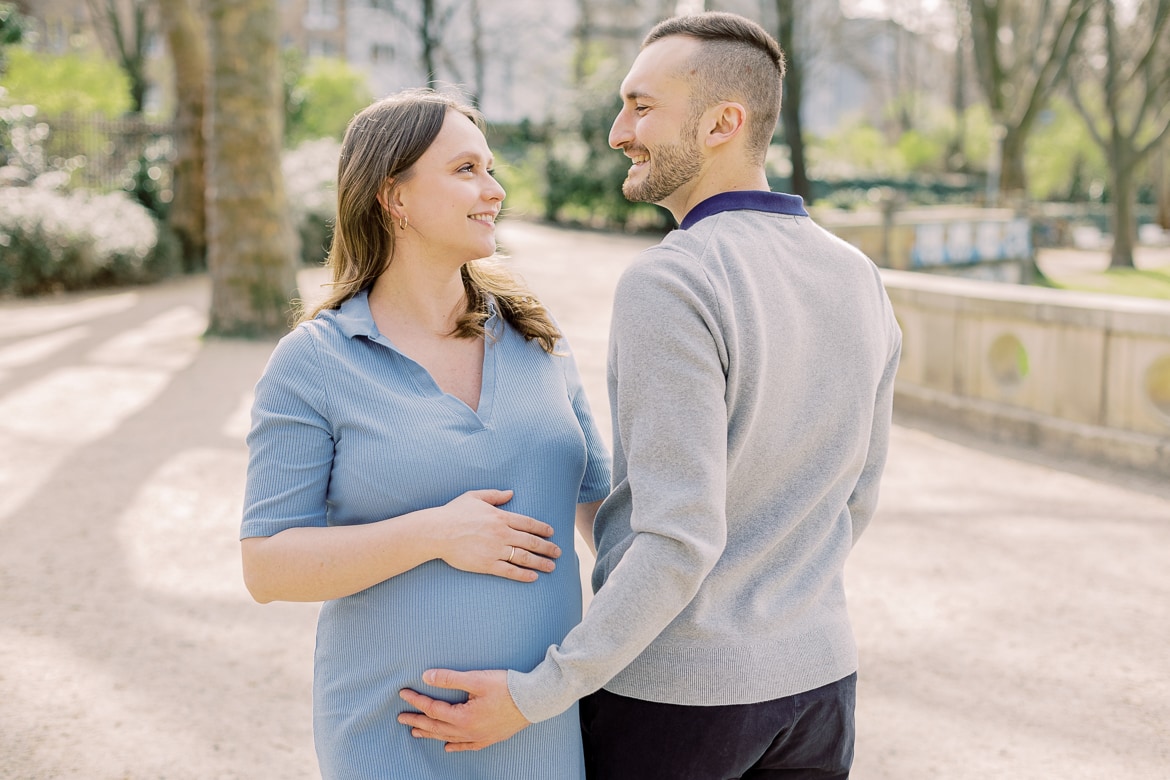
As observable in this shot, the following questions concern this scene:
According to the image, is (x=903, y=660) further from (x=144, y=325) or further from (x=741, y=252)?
(x=144, y=325)

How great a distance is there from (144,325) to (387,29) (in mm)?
53219

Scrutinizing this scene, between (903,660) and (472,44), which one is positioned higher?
(472,44)

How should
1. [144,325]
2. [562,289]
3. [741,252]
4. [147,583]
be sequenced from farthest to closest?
[562,289]
[144,325]
[147,583]
[741,252]

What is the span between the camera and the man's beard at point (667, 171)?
1.72 meters

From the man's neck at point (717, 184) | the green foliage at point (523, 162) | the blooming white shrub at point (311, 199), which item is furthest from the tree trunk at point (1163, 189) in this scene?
the man's neck at point (717, 184)

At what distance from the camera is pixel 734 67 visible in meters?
1.70

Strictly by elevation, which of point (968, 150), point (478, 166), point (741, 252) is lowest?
point (741, 252)

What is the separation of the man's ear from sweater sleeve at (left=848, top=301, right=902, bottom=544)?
51 centimetres

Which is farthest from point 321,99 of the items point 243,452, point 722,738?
point 722,738

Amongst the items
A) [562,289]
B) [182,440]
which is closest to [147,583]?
[182,440]

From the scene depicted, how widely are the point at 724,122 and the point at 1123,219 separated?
2226cm

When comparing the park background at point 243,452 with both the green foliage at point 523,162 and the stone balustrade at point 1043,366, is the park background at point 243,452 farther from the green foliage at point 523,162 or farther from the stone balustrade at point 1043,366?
the green foliage at point 523,162

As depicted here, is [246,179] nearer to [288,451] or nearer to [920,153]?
[288,451]

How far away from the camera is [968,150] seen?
43.3m
